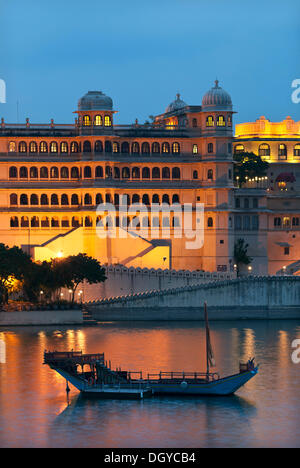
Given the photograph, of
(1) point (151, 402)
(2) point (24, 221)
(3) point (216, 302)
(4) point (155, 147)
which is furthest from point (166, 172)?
(1) point (151, 402)

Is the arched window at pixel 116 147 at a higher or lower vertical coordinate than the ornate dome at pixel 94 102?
lower

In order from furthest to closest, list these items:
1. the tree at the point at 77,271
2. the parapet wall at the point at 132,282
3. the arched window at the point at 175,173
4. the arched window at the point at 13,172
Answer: the arched window at the point at 175,173, the arched window at the point at 13,172, the parapet wall at the point at 132,282, the tree at the point at 77,271

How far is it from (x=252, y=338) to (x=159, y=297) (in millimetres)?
15146

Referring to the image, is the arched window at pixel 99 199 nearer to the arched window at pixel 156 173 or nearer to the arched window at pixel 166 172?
the arched window at pixel 156 173

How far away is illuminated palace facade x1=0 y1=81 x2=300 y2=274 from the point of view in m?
126

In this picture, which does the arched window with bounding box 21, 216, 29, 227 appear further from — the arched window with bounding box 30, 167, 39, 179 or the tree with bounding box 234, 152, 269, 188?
the tree with bounding box 234, 152, 269, 188

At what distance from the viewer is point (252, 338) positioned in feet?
323

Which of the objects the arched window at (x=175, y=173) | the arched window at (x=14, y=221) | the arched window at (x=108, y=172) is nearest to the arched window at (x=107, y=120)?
the arched window at (x=108, y=172)

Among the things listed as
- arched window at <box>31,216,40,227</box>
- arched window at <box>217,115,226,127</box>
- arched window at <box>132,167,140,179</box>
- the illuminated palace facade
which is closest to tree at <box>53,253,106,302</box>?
the illuminated palace facade

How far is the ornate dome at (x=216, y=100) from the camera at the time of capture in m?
129

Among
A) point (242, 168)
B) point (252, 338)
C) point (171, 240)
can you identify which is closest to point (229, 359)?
point (252, 338)

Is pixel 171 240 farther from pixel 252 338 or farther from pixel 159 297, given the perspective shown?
pixel 252 338
